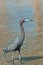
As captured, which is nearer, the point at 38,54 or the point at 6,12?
the point at 38,54

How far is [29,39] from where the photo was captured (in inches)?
338

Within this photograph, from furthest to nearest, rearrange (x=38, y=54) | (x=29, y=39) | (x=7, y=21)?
(x=7, y=21), (x=29, y=39), (x=38, y=54)

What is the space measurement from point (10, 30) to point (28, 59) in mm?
3072

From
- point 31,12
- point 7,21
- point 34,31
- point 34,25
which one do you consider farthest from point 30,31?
point 31,12

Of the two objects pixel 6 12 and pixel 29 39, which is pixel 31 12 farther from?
pixel 29 39

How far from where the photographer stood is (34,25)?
10.6 metres

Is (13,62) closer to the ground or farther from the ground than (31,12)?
farther from the ground

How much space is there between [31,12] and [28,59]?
6.36m

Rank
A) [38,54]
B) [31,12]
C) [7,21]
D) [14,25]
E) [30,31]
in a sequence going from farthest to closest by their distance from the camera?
1. [31,12]
2. [7,21]
3. [14,25]
4. [30,31]
5. [38,54]

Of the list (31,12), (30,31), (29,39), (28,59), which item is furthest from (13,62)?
(31,12)

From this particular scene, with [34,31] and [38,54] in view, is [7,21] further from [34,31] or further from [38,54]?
[38,54]

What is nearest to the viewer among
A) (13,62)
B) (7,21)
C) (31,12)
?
(13,62)

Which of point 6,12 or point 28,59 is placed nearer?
point 28,59

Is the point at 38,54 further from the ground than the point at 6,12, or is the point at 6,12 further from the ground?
the point at 38,54
